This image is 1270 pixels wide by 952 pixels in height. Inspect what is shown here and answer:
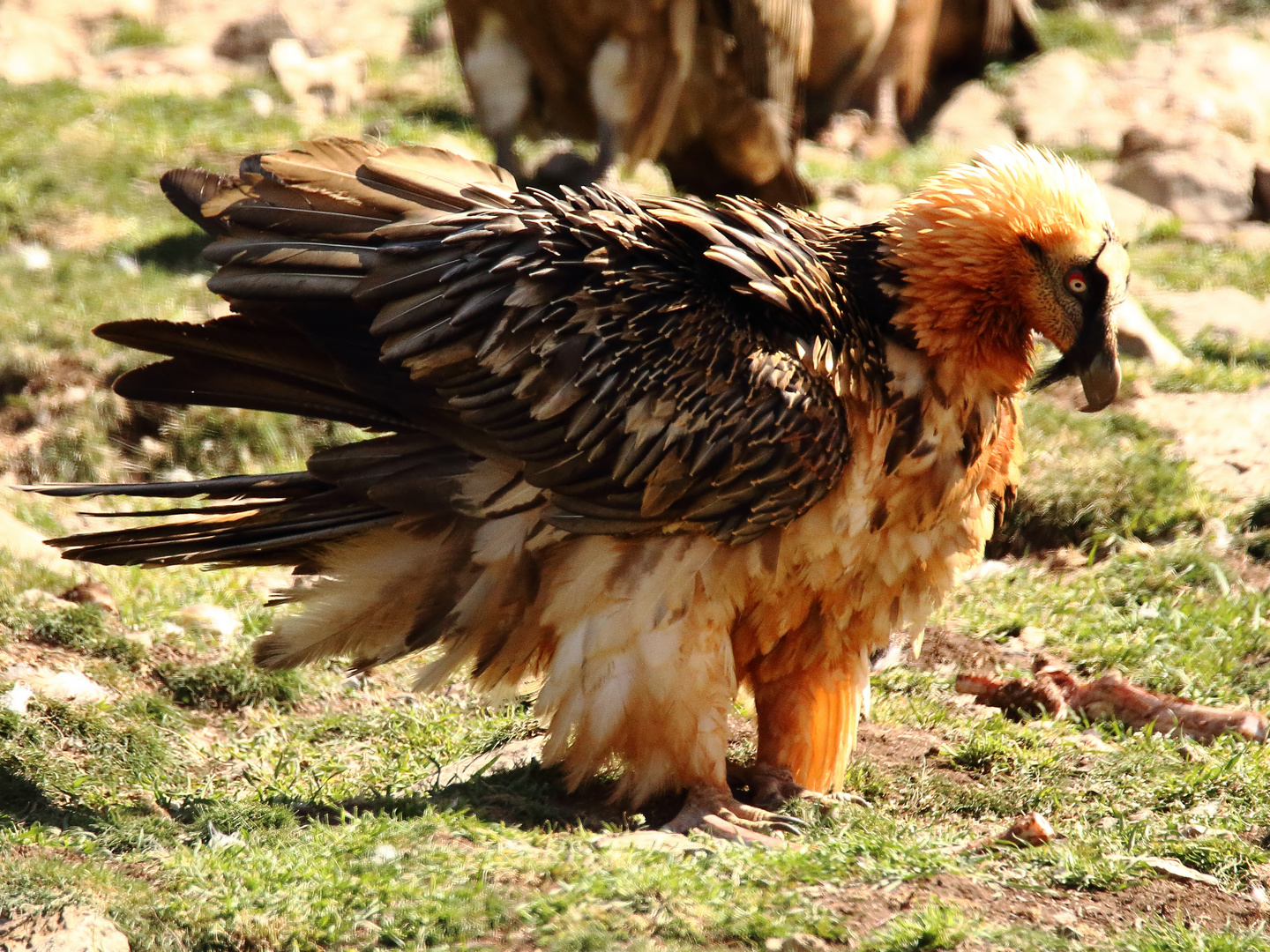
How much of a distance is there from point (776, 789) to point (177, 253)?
634cm

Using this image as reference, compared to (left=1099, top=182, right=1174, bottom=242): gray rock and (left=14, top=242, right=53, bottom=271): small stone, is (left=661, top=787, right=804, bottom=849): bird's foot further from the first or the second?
(left=1099, top=182, right=1174, bottom=242): gray rock

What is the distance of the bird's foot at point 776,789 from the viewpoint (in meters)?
4.48

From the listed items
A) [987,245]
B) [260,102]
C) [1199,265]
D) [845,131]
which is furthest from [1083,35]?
[987,245]

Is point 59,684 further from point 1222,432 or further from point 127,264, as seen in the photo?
point 1222,432

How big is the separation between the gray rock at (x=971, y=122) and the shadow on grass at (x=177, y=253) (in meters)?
6.68

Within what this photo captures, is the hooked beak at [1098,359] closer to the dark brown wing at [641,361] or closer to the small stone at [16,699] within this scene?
the dark brown wing at [641,361]

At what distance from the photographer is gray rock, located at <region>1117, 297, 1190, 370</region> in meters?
8.16

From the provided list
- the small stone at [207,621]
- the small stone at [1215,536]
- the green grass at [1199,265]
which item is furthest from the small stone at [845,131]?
the small stone at [207,621]

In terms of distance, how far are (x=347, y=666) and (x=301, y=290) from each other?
6.23 feet

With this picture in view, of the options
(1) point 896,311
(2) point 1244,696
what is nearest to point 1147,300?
(2) point 1244,696

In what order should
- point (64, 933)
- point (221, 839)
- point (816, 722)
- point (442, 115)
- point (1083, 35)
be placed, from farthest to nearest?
point (1083, 35)
point (442, 115)
point (816, 722)
point (221, 839)
point (64, 933)

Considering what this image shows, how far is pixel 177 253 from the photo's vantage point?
9422 millimetres

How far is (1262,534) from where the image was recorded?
6.52 metres

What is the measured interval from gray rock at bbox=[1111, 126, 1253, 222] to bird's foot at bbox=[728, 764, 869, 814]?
7745 millimetres
